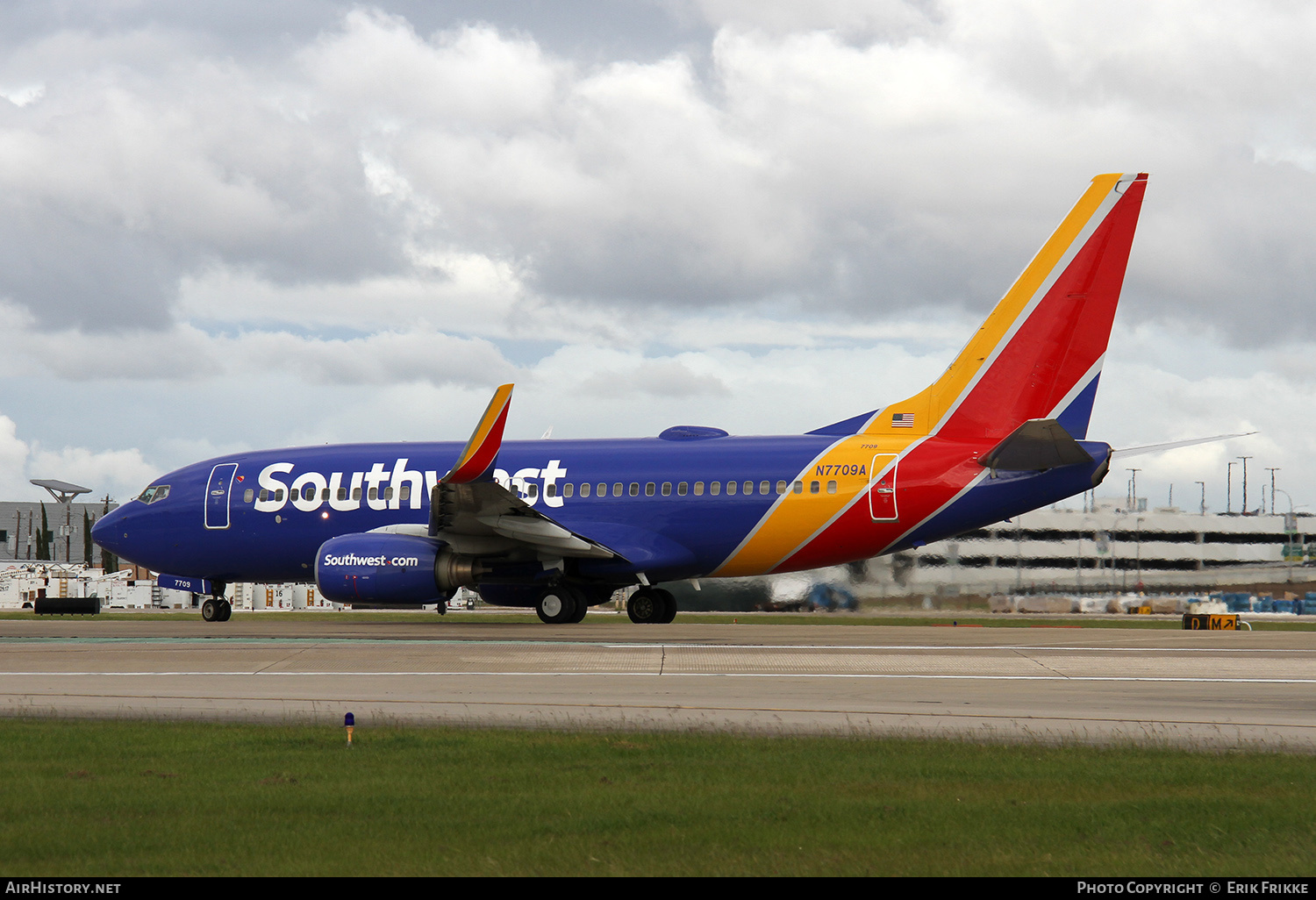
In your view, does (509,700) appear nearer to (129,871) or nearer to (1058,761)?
(1058,761)

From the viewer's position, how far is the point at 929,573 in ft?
103

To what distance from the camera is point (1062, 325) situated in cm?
2473

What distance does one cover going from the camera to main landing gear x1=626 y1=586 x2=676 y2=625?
28.1 metres

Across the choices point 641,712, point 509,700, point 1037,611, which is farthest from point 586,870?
point 1037,611

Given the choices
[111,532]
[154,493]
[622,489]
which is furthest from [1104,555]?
[111,532]

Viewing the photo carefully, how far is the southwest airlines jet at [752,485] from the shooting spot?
80.0ft

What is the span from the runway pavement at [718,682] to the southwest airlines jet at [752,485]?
7.95 ft

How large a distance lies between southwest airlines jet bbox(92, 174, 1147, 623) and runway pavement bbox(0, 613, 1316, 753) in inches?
95.4

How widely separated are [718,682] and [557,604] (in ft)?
43.1

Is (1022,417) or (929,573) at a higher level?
(1022,417)

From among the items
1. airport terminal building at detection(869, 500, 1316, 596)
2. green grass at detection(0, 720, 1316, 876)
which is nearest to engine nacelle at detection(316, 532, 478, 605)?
airport terminal building at detection(869, 500, 1316, 596)

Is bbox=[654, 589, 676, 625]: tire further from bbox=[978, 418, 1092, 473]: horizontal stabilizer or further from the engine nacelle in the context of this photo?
bbox=[978, 418, 1092, 473]: horizontal stabilizer

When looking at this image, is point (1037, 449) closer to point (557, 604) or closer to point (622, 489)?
point (622, 489)

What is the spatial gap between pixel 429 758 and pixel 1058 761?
4567mm
